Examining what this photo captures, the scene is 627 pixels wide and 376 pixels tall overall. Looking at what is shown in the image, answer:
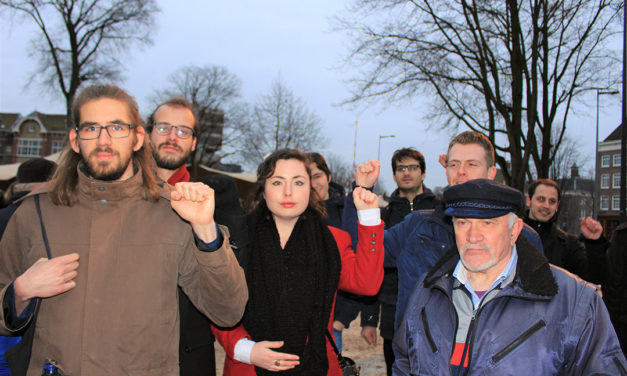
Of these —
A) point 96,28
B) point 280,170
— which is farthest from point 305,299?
point 96,28

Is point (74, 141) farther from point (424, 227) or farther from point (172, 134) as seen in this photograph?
point (424, 227)

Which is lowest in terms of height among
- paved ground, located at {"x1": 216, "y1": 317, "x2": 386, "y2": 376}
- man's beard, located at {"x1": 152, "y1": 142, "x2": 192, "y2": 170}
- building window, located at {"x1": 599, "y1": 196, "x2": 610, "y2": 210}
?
paved ground, located at {"x1": 216, "y1": 317, "x2": 386, "y2": 376}

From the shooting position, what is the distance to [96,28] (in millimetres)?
18266

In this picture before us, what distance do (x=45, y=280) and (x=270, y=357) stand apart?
115 centimetres

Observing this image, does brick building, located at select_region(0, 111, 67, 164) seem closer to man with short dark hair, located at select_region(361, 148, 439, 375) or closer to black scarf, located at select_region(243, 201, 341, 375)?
man with short dark hair, located at select_region(361, 148, 439, 375)

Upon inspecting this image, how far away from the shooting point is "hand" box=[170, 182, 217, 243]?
1.94 m

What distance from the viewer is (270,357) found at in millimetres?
2428

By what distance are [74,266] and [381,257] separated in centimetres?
160

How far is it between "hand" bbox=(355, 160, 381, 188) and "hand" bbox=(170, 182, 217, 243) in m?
1.14

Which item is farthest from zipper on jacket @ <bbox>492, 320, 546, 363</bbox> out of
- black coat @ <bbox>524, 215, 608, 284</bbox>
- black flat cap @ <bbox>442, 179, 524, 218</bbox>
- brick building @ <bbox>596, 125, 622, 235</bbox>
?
brick building @ <bbox>596, 125, 622, 235</bbox>

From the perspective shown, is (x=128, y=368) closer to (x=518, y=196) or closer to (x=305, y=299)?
(x=305, y=299)

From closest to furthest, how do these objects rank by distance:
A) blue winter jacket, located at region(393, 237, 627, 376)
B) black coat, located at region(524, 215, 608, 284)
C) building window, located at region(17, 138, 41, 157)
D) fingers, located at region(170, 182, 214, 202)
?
blue winter jacket, located at region(393, 237, 627, 376)
fingers, located at region(170, 182, 214, 202)
black coat, located at region(524, 215, 608, 284)
building window, located at region(17, 138, 41, 157)

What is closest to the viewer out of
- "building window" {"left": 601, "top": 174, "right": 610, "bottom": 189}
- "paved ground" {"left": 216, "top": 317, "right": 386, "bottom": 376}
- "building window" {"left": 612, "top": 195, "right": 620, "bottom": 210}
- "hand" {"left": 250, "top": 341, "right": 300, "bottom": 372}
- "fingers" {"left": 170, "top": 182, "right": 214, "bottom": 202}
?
"fingers" {"left": 170, "top": 182, "right": 214, "bottom": 202}

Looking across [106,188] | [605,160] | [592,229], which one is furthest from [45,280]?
[605,160]
